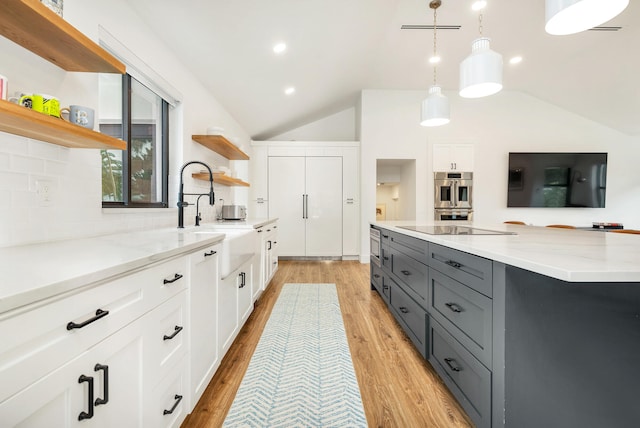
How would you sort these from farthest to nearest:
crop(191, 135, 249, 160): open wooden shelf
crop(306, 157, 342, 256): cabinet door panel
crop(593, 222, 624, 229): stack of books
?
crop(306, 157, 342, 256): cabinet door panel < crop(593, 222, 624, 229): stack of books < crop(191, 135, 249, 160): open wooden shelf

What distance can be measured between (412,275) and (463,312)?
72 cm

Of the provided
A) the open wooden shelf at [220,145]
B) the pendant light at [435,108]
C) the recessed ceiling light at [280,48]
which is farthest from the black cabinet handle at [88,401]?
the recessed ceiling light at [280,48]

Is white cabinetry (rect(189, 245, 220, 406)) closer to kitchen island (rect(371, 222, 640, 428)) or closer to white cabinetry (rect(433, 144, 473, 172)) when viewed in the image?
kitchen island (rect(371, 222, 640, 428))

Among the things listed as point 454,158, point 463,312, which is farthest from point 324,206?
point 463,312

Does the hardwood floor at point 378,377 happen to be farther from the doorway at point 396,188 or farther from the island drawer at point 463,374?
the doorway at point 396,188

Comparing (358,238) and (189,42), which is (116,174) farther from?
(358,238)

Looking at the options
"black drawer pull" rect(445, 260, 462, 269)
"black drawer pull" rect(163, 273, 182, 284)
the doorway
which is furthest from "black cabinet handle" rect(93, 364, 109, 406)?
the doorway

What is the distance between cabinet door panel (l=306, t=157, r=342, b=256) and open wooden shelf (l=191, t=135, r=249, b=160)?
6.07ft

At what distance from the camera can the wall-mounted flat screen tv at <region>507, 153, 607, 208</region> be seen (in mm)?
5141

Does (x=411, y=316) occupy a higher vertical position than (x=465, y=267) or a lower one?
lower

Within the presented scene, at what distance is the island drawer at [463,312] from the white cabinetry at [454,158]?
398cm

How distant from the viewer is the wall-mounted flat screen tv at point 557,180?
5141mm

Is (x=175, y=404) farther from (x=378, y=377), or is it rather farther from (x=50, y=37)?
(x=50, y=37)

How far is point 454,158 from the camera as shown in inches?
203
